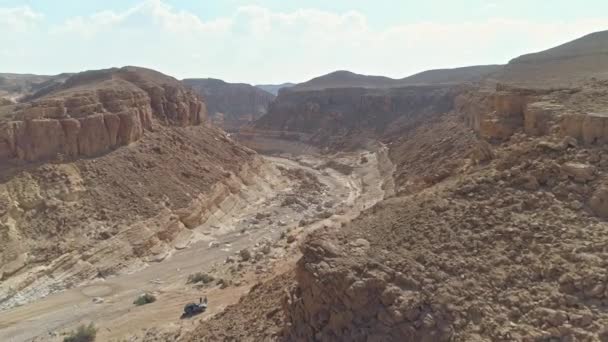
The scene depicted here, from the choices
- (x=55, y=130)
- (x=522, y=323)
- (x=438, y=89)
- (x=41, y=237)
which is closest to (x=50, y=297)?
(x=41, y=237)

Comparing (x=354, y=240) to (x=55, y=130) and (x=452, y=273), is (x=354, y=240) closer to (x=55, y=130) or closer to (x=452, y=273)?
(x=452, y=273)

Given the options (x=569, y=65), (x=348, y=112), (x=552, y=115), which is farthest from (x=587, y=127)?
(x=348, y=112)

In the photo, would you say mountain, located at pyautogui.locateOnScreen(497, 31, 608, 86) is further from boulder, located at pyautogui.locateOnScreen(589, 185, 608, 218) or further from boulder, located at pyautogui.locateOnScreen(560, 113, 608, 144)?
boulder, located at pyautogui.locateOnScreen(589, 185, 608, 218)

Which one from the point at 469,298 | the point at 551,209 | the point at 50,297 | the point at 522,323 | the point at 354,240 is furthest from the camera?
the point at 50,297

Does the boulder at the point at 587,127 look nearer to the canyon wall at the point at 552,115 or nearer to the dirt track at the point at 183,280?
the canyon wall at the point at 552,115

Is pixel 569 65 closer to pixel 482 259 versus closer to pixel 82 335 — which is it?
pixel 482 259
